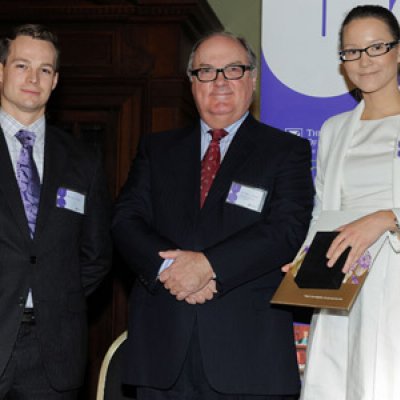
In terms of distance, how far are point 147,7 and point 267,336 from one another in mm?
2719

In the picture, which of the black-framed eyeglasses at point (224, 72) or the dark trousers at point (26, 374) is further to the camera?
the black-framed eyeglasses at point (224, 72)

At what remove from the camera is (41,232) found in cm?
297

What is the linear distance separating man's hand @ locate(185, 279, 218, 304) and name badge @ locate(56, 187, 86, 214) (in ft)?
2.01

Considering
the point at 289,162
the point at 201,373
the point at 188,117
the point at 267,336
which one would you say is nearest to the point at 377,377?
the point at 267,336

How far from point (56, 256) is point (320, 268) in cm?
101

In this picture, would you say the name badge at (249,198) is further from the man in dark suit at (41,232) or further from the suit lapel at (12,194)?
the suit lapel at (12,194)

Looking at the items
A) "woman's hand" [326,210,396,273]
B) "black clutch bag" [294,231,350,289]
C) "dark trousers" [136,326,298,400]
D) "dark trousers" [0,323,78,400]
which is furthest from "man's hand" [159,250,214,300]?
"dark trousers" [0,323,78,400]

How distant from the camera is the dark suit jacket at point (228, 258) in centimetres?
284

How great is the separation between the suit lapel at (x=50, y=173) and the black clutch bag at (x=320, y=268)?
98cm

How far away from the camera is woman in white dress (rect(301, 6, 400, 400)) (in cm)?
270

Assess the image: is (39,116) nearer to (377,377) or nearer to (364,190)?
(364,190)

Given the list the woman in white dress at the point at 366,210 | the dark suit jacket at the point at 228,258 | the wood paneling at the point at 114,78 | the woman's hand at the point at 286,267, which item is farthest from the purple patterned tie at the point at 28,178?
the wood paneling at the point at 114,78

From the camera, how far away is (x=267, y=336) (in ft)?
9.43

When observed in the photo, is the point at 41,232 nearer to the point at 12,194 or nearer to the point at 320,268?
the point at 12,194
